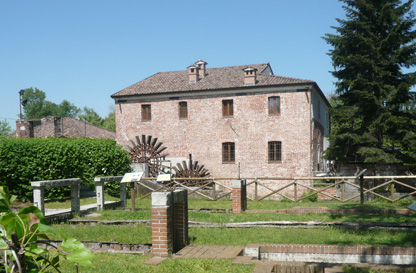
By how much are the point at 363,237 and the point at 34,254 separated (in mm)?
8267

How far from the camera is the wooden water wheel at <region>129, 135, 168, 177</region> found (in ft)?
88.8

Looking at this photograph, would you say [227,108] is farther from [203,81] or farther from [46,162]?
[46,162]

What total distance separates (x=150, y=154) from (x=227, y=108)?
Result: 6019 mm

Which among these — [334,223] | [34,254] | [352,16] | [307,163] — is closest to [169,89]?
[307,163]

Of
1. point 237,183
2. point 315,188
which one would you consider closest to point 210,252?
point 237,183

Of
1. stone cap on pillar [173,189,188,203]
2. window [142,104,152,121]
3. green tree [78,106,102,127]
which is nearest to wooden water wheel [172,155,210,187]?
window [142,104,152,121]

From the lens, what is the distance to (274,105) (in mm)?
26219

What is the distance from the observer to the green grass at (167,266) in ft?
20.4

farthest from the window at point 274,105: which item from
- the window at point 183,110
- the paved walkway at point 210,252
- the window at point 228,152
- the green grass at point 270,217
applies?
the paved walkway at point 210,252

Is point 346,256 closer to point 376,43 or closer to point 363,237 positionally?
point 363,237

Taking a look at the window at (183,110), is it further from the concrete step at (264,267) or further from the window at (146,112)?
the concrete step at (264,267)

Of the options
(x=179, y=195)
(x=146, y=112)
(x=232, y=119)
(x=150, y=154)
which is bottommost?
(x=179, y=195)

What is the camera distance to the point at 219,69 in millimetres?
30516

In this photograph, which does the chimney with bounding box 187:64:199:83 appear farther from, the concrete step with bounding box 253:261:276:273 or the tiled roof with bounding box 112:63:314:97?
the concrete step with bounding box 253:261:276:273
